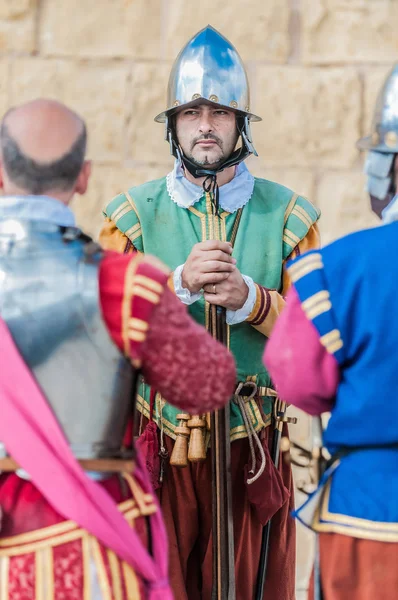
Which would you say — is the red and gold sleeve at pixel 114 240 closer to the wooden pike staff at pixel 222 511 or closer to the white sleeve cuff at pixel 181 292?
the white sleeve cuff at pixel 181 292

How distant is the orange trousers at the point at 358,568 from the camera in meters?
2.67

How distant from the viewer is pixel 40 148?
265cm

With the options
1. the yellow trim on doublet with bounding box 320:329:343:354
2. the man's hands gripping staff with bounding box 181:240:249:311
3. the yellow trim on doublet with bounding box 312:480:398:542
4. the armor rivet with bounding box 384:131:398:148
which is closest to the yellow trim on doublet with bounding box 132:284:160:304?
the yellow trim on doublet with bounding box 320:329:343:354

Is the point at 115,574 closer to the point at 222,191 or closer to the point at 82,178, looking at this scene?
the point at 82,178

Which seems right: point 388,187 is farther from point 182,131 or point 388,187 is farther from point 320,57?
point 320,57

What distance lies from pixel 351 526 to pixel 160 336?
66 centimetres

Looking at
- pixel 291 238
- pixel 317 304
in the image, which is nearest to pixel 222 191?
pixel 291 238

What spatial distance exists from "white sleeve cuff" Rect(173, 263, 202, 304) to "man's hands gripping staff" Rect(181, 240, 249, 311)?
0.01 meters

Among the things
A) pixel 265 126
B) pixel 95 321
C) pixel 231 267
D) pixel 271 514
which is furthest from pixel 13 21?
pixel 95 321

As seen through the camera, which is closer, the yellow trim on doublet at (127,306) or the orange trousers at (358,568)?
the yellow trim on doublet at (127,306)

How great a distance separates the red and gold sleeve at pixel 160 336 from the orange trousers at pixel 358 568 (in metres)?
0.45

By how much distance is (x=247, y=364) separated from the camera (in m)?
3.83

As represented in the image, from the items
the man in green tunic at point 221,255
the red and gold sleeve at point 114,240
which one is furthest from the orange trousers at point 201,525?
the red and gold sleeve at point 114,240

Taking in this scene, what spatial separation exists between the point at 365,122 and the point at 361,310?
286 centimetres
